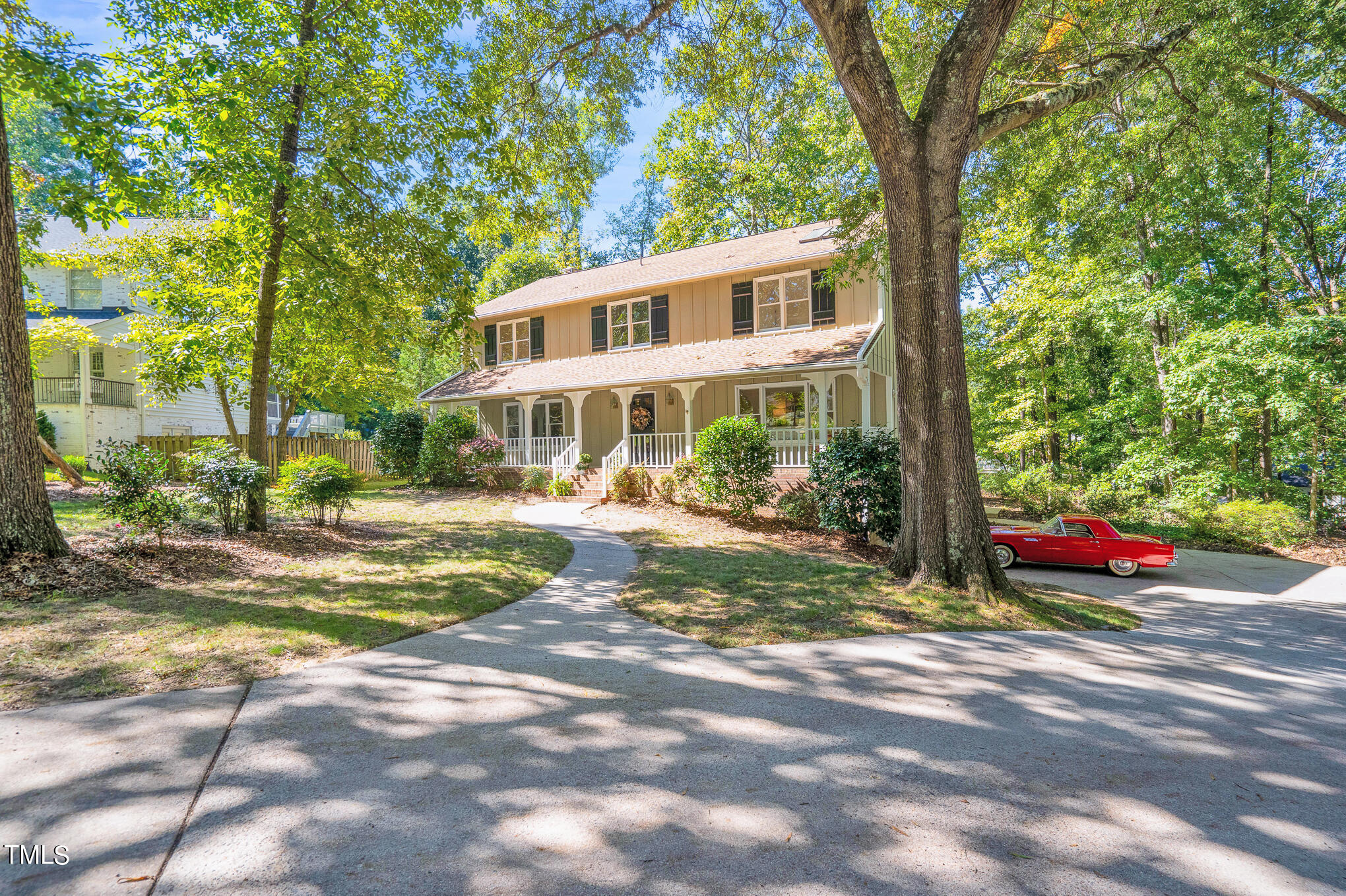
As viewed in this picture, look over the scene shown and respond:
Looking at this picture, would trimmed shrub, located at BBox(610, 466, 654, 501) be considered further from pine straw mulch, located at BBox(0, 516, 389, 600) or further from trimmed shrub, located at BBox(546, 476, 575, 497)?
pine straw mulch, located at BBox(0, 516, 389, 600)

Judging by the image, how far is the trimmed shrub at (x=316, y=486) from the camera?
362 inches

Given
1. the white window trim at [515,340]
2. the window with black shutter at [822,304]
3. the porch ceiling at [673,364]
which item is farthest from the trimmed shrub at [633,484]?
the white window trim at [515,340]

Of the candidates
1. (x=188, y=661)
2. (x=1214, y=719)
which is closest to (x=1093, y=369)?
(x=1214, y=719)

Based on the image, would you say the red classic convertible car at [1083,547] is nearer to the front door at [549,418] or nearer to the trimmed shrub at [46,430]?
the front door at [549,418]

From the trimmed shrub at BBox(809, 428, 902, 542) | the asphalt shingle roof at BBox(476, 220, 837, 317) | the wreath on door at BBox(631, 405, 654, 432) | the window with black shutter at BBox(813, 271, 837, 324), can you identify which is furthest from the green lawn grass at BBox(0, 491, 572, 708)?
the asphalt shingle roof at BBox(476, 220, 837, 317)

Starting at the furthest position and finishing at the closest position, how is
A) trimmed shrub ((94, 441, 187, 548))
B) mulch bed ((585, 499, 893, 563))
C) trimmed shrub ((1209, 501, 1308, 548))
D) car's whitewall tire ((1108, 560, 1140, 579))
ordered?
trimmed shrub ((1209, 501, 1308, 548)) → mulch bed ((585, 499, 893, 563)) → car's whitewall tire ((1108, 560, 1140, 579)) → trimmed shrub ((94, 441, 187, 548))

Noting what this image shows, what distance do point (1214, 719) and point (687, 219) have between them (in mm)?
26116

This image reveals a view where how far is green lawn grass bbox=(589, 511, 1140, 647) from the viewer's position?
5.63 meters

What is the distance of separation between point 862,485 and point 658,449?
732cm

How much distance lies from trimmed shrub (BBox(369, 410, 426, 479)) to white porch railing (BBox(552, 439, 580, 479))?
6933mm

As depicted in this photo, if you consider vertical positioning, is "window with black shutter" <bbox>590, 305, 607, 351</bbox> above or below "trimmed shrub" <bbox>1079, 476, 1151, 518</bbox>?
above

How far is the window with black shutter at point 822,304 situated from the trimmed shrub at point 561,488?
7.98 m

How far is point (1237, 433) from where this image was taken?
13477mm

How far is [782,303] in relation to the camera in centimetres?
1611
